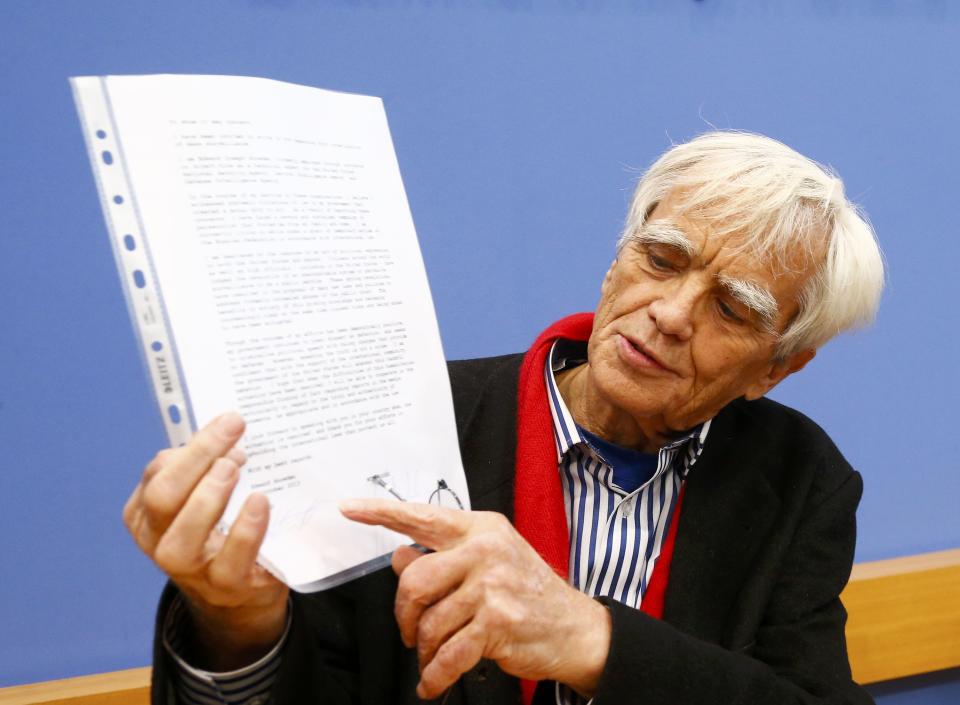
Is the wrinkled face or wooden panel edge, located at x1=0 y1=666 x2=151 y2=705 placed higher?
the wrinkled face

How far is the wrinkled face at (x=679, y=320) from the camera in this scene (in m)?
1.03

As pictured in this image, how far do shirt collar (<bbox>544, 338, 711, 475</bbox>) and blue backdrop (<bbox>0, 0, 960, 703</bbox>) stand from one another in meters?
0.33

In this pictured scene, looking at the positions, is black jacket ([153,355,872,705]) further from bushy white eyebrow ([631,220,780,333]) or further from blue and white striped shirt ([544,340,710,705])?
bushy white eyebrow ([631,220,780,333])

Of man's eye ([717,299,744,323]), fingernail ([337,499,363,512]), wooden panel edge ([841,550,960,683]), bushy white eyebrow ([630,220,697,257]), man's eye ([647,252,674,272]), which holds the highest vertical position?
bushy white eyebrow ([630,220,697,257])

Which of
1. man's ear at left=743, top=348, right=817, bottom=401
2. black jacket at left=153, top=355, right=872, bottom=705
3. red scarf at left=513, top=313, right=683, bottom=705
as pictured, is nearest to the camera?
black jacket at left=153, top=355, right=872, bottom=705

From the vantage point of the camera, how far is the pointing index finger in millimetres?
656

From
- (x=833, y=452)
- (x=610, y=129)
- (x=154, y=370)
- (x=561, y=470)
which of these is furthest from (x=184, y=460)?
(x=610, y=129)

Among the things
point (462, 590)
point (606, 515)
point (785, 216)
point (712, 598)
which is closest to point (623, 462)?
point (606, 515)

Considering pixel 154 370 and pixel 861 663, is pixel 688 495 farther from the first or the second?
pixel 861 663

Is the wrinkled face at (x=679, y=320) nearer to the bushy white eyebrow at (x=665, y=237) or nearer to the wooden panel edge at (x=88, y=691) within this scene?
the bushy white eyebrow at (x=665, y=237)

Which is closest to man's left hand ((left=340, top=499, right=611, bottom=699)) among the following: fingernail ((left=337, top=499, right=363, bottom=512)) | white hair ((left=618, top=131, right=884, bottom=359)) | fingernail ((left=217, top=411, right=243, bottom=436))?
fingernail ((left=337, top=499, right=363, bottom=512))

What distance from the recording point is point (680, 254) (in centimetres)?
104

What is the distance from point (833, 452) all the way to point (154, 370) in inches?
38.8

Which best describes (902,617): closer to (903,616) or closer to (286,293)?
(903,616)
